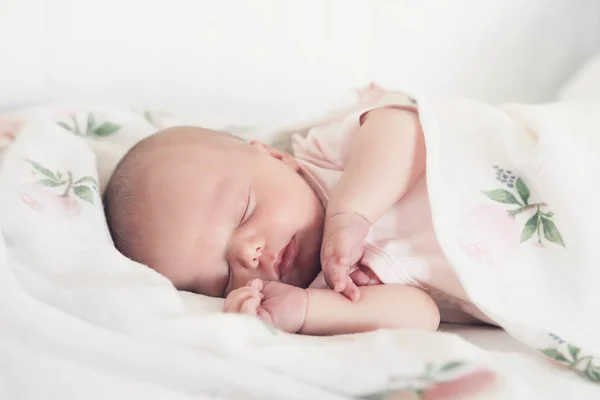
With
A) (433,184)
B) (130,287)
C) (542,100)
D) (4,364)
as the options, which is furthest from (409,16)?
(4,364)

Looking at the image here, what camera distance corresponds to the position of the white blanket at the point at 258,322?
0.52 metres

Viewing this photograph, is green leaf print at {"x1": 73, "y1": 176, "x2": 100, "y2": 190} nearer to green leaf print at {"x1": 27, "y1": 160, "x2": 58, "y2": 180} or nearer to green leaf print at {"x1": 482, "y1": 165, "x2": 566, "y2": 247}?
green leaf print at {"x1": 27, "y1": 160, "x2": 58, "y2": 180}

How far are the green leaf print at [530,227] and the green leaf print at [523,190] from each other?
24 mm

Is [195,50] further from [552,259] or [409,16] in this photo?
[552,259]

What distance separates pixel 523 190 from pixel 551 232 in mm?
65

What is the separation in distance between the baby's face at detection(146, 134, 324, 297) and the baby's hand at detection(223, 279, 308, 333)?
7 centimetres

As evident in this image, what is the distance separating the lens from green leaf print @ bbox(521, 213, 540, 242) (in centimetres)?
74

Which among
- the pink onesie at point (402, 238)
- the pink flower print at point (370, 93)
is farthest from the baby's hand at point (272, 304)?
the pink flower print at point (370, 93)

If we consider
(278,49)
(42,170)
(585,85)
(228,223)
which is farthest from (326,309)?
(585,85)

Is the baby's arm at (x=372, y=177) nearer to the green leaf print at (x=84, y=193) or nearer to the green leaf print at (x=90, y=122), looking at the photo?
the green leaf print at (x=84, y=193)

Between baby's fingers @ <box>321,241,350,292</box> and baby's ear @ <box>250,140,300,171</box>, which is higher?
baby's ear @ <box>250,140,300,171</box>

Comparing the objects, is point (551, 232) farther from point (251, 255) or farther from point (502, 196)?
point (251, 255)

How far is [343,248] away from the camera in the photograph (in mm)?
700

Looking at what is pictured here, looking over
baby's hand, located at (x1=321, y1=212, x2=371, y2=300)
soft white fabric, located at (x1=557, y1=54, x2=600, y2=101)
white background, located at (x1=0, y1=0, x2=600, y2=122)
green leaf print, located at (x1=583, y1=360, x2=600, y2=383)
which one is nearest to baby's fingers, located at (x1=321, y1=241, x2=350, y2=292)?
baby's hand, located at (x1=321, y1=212, x2=371, y2=300)
